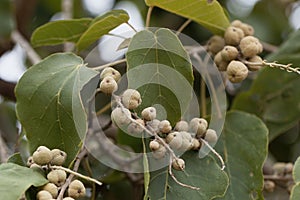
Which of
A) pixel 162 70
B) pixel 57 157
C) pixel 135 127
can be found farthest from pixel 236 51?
pixel 57 157

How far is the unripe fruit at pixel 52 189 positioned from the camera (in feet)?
3.01

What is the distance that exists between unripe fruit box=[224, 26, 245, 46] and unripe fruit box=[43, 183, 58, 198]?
434mm

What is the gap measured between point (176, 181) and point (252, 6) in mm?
1085

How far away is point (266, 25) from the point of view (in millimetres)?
1935

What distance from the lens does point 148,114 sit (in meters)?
0.94

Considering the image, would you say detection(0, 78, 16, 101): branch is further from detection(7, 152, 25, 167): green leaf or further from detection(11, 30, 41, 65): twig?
detection(7, 152, 25, 167): green leaf

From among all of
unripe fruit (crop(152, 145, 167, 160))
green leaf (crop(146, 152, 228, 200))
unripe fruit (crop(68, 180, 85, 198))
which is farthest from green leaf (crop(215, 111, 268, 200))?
unripe fruit (crop(68, 180, 85, 198))

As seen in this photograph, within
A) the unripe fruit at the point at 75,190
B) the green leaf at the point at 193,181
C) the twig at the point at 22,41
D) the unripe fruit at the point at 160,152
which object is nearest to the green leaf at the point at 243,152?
the green leaf at the point at 193,181

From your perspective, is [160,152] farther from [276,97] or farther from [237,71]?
[276,97]

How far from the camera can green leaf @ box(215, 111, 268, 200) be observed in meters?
1.10

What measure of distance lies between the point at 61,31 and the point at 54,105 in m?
0.28

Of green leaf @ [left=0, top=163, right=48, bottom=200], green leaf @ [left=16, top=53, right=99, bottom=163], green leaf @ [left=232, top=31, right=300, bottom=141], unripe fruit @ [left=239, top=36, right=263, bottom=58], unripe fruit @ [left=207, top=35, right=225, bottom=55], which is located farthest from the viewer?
green leaf @ [left=232, top=31, right=300, bottom=141]

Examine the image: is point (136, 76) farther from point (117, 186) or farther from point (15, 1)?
point (15, 1)

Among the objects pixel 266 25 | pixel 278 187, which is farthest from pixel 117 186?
pixel 266 25
